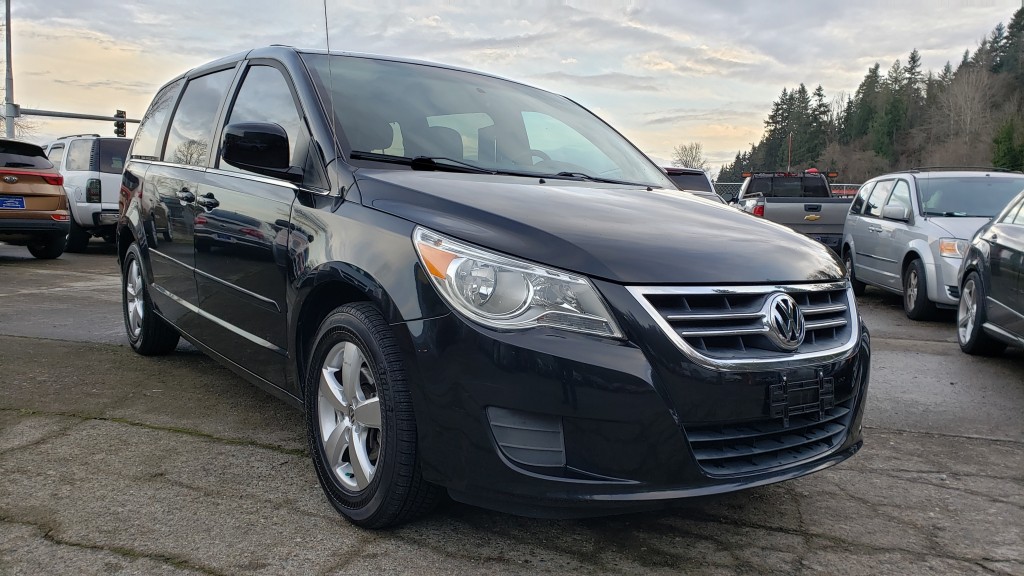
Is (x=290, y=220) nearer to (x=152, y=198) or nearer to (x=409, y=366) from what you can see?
(x=409, y=366)

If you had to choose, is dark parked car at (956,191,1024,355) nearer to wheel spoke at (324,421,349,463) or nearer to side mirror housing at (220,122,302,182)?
wheel spoke at (324,421,349,463)

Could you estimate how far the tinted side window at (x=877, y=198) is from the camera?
9883mm

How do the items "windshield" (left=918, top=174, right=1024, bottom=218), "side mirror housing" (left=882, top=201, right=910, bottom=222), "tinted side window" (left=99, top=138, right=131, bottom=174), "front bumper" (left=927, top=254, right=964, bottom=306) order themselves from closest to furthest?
"front bumper" (left=927, top=254, right=964, bottom=306), "windshield" (left=918, top=174, right=1024, bottom=218), "side mirror housing" (left=882, top=201, right=910, bottom=222), "tinted side window" (left=99, top=138, right=131, bottom=174)

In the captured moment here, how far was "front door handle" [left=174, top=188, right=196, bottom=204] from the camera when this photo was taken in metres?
4.09

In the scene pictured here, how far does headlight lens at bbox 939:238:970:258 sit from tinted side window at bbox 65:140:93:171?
12.8 metres

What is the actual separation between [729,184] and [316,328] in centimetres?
2554

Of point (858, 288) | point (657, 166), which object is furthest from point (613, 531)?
point (858, 288)

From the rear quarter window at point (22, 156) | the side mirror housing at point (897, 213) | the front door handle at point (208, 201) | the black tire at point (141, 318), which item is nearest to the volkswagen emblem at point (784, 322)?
the front door handle at point (208, 201)

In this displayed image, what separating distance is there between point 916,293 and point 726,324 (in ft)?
22.8

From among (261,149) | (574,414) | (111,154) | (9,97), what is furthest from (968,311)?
(9,97)

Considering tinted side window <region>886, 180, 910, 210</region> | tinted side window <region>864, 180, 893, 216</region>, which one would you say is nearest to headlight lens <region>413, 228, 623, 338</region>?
tinted side window <region>886, 180, 910, 210</region>

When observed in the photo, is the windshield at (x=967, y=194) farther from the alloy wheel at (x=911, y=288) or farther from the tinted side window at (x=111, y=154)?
the tinted side window at (x=111, y=154)

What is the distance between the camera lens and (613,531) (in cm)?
281

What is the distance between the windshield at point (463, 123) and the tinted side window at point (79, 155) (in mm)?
12054
